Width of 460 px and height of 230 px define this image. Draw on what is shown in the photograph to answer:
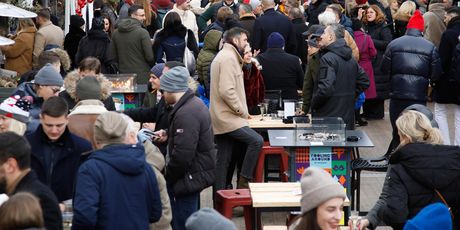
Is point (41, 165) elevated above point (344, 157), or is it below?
above

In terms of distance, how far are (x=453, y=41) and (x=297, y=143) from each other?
4.68m

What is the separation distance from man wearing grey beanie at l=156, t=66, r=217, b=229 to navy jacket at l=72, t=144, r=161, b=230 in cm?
216

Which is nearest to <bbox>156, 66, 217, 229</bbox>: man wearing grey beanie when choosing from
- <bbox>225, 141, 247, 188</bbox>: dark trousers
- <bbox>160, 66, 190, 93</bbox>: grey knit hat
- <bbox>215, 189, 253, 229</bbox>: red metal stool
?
<bbox>160, 66, 190, 93</bbox>: grey knit hat

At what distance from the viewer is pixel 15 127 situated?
912 cm

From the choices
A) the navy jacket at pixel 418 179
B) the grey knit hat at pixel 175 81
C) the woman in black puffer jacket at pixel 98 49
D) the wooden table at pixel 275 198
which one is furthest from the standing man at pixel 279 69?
the navy jacket at pixel 418 179

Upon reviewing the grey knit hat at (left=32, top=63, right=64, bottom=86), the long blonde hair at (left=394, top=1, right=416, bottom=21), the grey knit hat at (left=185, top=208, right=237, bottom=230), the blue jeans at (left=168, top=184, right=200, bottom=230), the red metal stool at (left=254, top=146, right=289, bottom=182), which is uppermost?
the grey knit hat at (left=32, top=63, right=64, bottom=86)

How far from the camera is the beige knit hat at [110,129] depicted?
7891 mm

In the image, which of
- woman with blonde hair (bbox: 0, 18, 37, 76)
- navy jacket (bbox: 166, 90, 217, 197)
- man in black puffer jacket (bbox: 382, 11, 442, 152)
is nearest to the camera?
navy jacket (bbox: 166, 90, 217, 197)

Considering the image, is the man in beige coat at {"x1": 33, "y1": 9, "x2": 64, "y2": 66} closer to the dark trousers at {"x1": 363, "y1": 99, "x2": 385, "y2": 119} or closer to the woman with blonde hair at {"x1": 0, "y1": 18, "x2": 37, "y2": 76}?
the woman with blonde hair at {"x1": 0, "y1": 18, "x2": 37, "y2": 76}

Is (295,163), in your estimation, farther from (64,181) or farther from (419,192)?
(64,181)

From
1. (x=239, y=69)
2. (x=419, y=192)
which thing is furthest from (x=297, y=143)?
(x=419, y=192)

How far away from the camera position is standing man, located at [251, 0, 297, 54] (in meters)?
17.7

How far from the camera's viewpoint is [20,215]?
18.9 ft

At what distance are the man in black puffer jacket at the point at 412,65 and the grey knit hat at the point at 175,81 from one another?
17.1 feet
